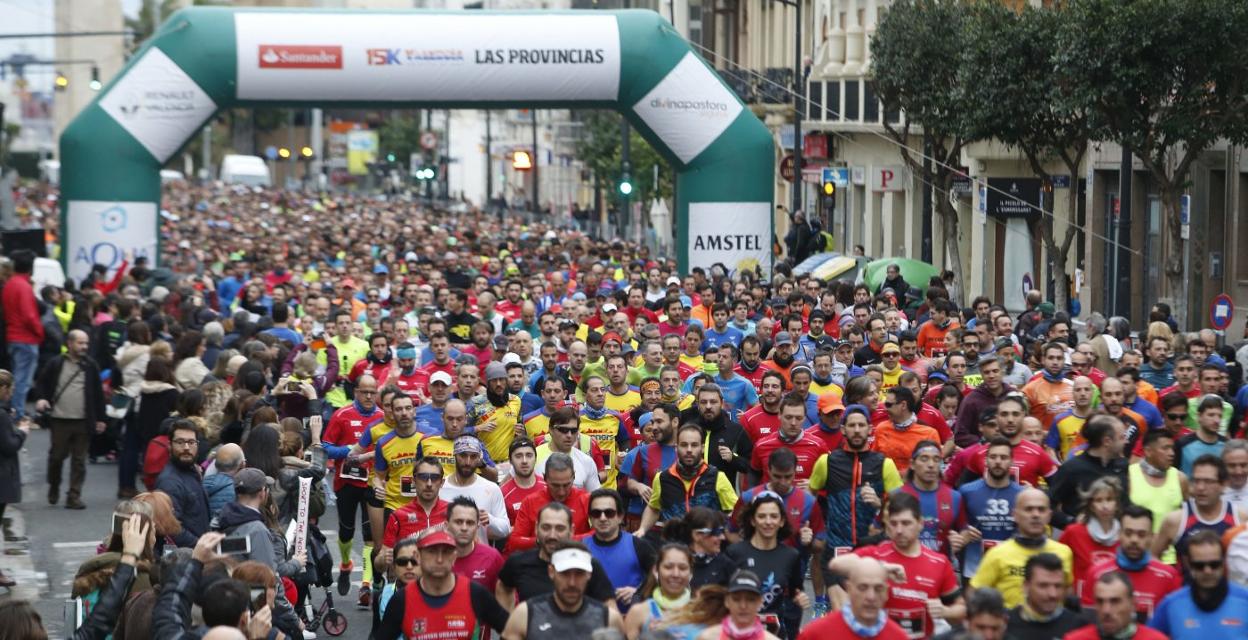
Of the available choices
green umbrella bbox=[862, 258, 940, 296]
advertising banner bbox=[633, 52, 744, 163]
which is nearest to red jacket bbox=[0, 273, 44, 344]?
advertising banner bbox=[633, 52, 744, 163]

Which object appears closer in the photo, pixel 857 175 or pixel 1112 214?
pixel 1112 214

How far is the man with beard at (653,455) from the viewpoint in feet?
39.5

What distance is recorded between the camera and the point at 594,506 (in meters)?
A: 9.45

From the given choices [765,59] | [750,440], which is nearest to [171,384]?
[750,440]

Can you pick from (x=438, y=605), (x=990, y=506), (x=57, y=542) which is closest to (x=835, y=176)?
(x=57, y=542)

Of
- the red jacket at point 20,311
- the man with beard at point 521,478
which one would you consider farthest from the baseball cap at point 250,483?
the red jacket at point 20,311

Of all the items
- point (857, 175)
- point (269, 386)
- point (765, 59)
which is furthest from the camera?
point (765, 59)

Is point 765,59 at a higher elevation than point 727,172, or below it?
higher

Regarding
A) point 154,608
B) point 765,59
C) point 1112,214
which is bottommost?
point 154,608

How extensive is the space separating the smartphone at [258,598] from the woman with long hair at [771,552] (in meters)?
2.19

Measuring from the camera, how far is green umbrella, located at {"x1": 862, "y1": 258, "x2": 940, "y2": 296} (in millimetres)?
25781

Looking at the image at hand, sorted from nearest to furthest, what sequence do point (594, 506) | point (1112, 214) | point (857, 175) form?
point (594, 506) → point (1112, 214) → point (857, 175)

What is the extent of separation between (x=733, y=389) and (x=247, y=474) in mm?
5724

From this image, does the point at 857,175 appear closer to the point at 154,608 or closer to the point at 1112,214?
the point at 1112,214
